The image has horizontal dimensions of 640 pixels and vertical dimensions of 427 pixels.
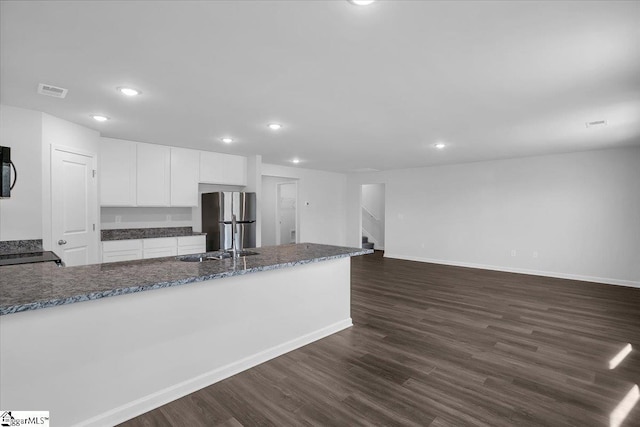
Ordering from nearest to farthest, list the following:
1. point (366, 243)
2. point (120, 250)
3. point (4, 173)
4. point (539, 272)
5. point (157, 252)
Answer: point (4, 173) < point (120, 250) < point (157, 252) < point (539, 272) < point (366, 243)

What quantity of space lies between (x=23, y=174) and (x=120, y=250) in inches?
71.1

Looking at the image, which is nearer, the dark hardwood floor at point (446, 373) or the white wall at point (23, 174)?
the dark hardwood floor at point (446, 373)

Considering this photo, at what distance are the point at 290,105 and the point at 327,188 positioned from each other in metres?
5.88

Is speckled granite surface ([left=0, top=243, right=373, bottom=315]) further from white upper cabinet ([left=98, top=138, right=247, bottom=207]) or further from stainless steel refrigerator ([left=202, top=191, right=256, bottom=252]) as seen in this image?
white upper cabinet ([left=98, top=138, right=247, bottom=207])

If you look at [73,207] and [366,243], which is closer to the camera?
[73,207]

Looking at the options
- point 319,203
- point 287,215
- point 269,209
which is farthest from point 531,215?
point 269,209

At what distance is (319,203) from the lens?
8.84 meters

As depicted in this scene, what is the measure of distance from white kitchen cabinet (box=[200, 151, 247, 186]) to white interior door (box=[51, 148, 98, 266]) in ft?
5.95

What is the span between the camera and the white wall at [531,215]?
5445mm

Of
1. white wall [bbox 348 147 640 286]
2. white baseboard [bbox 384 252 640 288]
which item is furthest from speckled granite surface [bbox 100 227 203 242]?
white baseboard [bbox 384 252 640 288]

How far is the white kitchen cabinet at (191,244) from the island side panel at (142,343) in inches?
123

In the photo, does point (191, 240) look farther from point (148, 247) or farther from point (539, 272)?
point (539, 272)

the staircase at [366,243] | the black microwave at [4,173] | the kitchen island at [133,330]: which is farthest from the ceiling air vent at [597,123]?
the staircase at [366,243]

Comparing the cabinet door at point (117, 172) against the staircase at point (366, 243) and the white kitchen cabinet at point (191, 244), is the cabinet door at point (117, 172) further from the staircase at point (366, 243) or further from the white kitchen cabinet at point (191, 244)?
the staircase at point (366, 243)
